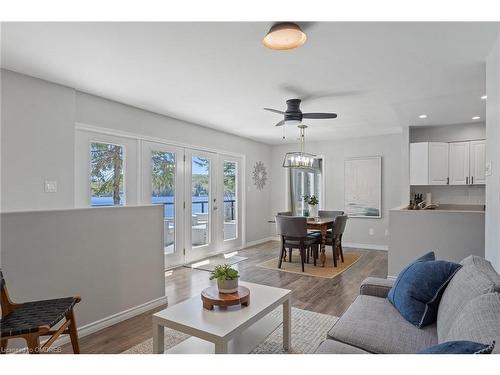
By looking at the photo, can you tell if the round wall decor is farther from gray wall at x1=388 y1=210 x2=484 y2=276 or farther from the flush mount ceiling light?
the flush mount ceiling light

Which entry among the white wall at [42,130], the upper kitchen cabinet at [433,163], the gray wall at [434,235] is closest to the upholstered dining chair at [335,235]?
the gray wall at [434,235]

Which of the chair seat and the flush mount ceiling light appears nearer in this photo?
the chair seat

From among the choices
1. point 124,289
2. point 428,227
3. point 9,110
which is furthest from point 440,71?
point 9,110

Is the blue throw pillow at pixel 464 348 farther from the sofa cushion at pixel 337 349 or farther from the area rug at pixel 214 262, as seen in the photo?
the area rug at pixel 214 262

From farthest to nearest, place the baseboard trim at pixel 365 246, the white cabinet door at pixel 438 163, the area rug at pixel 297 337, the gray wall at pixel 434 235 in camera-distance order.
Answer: the baseboard trim at pixel 365 246
the white cabinet door at pixel 438 163
the gray wall at pixel 434 235
the area rug at pixel 297 337

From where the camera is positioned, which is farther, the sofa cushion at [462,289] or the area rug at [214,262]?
the area rug at [214,262]

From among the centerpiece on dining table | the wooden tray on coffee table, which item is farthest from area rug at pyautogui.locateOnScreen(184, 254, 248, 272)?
the wooden tray on coffee table

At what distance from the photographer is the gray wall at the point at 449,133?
5.22 meters

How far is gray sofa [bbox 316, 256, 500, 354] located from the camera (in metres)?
1.26

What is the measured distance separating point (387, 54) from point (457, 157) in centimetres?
367

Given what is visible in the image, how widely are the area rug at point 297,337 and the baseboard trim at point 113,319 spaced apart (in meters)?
0.51

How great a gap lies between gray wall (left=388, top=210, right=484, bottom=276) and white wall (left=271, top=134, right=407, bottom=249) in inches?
80.4

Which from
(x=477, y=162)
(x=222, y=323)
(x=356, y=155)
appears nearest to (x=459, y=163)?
(x=477, y=162)

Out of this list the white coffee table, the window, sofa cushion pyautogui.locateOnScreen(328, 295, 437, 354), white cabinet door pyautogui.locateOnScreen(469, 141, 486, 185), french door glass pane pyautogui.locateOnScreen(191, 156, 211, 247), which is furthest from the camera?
the window
